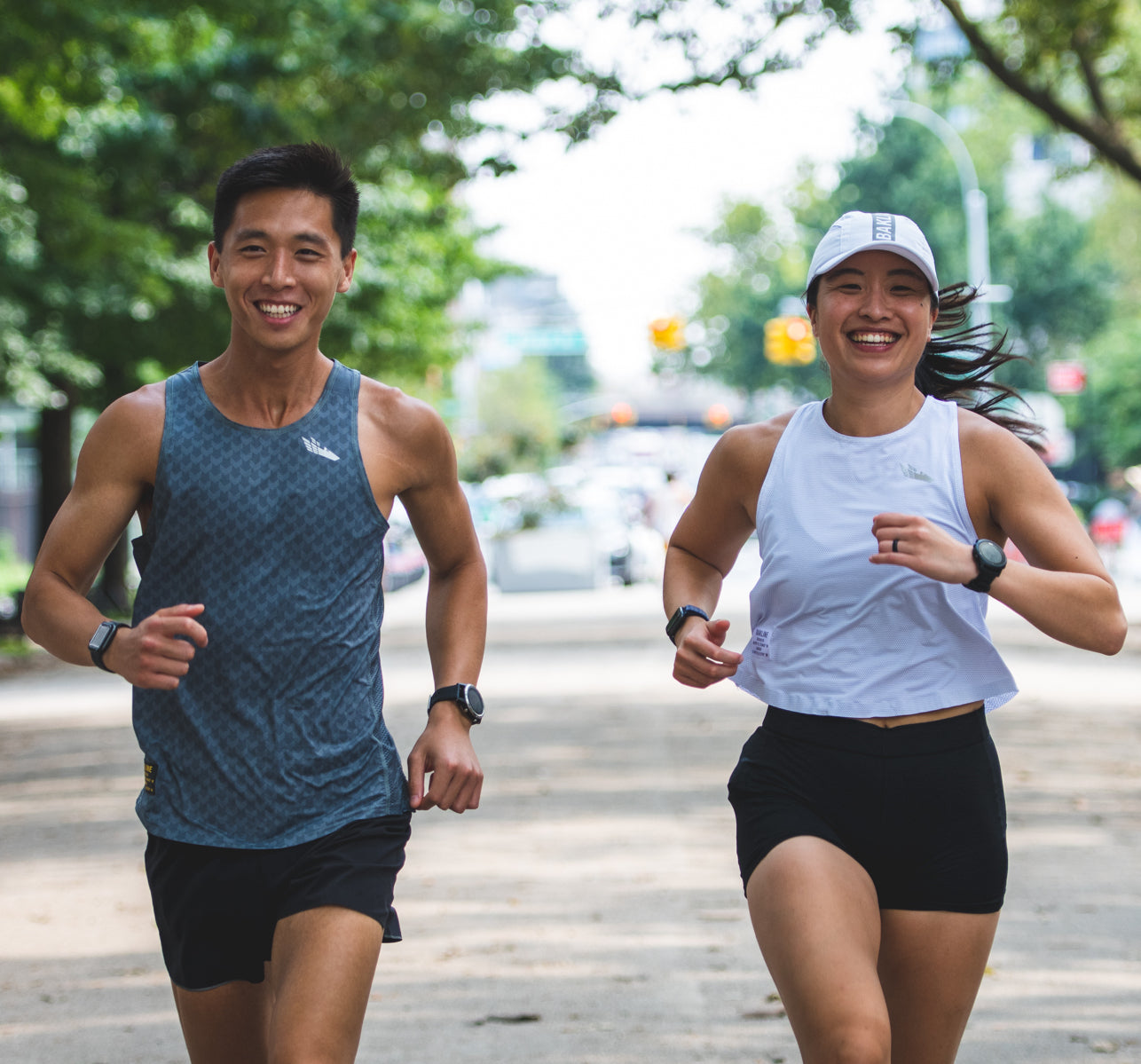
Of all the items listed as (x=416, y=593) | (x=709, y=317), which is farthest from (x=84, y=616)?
(x=709, y=317)

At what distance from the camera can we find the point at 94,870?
25.8 feet

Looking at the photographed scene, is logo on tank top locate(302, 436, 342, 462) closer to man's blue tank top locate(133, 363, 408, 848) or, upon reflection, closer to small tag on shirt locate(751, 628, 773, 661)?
man's blue tank top locate(133, 363, 408, 848)

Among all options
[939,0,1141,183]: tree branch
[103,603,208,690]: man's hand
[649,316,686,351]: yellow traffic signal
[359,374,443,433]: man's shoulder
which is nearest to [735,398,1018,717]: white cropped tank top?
[359,374,443,433]: man's shoulder

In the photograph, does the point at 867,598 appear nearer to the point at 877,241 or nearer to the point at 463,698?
the point at 877,241

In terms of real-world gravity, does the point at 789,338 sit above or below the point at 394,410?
above

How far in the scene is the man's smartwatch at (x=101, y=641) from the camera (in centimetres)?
293

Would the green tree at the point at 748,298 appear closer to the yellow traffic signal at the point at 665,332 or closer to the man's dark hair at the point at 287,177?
the yellow traffic signal at the point at 665,332

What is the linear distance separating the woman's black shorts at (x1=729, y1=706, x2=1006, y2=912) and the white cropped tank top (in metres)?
0.06

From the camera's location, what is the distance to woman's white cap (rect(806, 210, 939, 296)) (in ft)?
10.9

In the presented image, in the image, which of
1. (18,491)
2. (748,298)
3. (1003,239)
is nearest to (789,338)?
(1003,239)

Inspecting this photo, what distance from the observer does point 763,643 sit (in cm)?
343

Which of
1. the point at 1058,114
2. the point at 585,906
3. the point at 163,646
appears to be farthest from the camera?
the point at 1058,114

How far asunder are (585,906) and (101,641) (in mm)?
4263

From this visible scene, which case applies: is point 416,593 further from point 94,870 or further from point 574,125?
point 94,870
